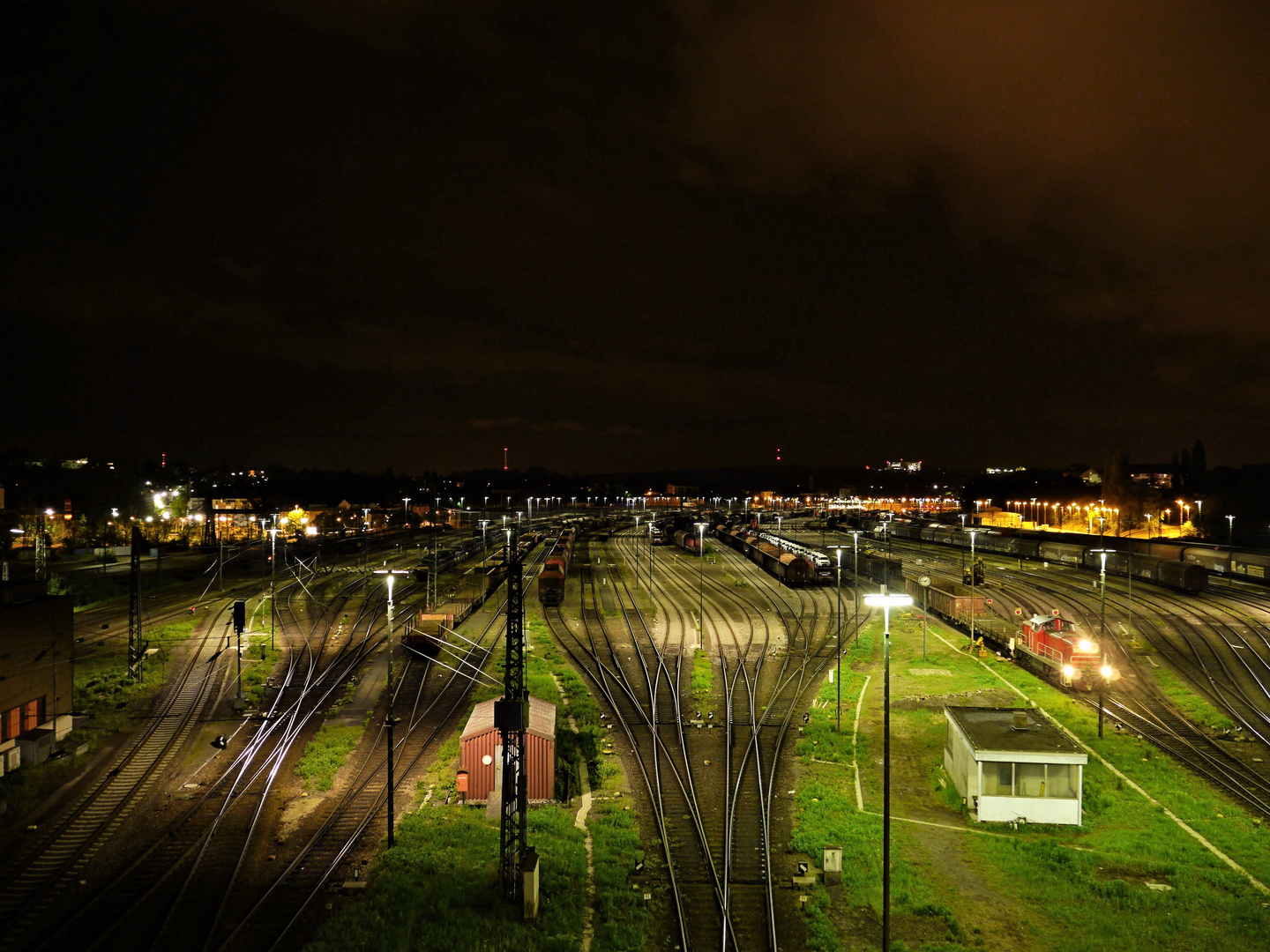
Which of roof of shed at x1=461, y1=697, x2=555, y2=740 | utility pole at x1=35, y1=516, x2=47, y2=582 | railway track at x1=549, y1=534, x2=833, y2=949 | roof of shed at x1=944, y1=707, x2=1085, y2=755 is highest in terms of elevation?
utility pole at x1=35, y1=516, x2=47, y2=582

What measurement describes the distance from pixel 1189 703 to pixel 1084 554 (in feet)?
113

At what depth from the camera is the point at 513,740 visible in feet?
47.0

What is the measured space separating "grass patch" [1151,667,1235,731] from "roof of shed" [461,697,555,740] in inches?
805

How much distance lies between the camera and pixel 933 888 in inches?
560

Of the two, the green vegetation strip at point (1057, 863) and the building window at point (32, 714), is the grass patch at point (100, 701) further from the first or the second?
the green vegetation strip at point (1057, 863)

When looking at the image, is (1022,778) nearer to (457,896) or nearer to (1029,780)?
(1029,780)

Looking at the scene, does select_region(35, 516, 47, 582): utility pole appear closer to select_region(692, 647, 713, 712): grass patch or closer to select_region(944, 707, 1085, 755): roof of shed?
select_region(692, 647, 713, 712): grass patch

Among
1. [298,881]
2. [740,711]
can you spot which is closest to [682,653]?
[740,711]

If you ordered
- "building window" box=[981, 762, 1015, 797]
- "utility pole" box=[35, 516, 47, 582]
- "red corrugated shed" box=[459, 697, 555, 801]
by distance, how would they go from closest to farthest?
"building window" box=[981, 762, 1015, 797] < "red corrugated shed" box=[459, 697, 555, 801] < "utility pole" box=[35, 516, 47, 582]

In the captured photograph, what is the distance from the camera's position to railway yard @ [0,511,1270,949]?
13.2m

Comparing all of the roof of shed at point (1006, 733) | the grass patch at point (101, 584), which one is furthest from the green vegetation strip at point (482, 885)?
the grass patch at point (101, 584)

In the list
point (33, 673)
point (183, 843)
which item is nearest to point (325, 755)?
point (183, 843)

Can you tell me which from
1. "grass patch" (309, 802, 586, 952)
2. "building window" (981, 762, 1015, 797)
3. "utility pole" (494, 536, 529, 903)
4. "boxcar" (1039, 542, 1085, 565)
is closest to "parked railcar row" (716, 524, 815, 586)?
"boxcar" (1039, 542, 1085, 565)

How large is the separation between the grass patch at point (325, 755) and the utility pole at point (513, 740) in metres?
7.37
